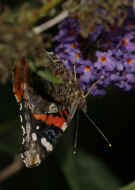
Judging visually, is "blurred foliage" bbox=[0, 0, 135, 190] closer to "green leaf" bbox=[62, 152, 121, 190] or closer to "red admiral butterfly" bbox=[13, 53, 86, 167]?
"green leaf" bbox=[62, 152, 121, 190]

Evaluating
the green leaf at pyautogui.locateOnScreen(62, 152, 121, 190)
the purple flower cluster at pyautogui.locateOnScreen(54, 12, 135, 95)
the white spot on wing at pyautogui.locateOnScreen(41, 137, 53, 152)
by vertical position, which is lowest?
the green leaf at pyautogui.locateOnScreen(62, 152, 121, 190)

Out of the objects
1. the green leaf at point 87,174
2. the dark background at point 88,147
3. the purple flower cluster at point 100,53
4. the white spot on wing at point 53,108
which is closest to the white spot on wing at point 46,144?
the white spot on wing at point 53,108

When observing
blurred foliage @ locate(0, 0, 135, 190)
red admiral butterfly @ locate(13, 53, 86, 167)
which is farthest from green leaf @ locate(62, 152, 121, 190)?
red admiral butterfly @ locate(13, 53, 86, 167)

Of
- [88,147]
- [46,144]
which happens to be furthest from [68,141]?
[46,144]

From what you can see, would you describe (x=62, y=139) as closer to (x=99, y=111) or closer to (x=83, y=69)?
(x=99, y=111)

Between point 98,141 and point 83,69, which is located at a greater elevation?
point 83,69

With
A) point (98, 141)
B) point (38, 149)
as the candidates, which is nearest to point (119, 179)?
point (98, 141)
